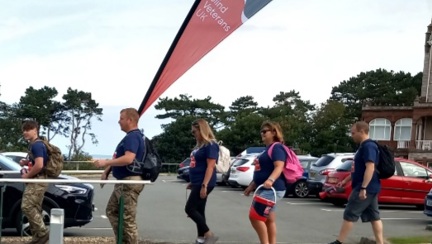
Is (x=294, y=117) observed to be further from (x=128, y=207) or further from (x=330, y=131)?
(x=128, y=207)

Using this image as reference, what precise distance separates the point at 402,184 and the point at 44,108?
47423mm

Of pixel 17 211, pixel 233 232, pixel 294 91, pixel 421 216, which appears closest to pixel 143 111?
pixel 17 211

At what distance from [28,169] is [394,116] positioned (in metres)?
56.6

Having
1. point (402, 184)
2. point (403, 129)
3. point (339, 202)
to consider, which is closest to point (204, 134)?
point (402, 184)

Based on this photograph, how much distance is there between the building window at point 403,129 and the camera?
63.5 metres

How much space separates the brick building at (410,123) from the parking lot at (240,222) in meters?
39.0

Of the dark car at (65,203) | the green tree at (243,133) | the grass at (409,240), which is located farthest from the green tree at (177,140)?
the grass at (409,240)

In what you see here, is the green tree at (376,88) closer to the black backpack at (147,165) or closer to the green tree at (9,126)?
the green tree at (9,126)

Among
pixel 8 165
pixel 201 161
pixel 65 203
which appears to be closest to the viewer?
pixel 201 161

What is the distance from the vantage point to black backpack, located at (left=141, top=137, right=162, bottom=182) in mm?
9430

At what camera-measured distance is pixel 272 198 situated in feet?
31.3

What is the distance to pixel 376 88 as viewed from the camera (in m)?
82.7

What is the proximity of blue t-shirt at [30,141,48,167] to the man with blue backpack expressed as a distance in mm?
3883

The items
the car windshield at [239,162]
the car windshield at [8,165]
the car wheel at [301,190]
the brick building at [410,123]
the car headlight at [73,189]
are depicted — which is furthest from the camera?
the brick building at [410,123]
